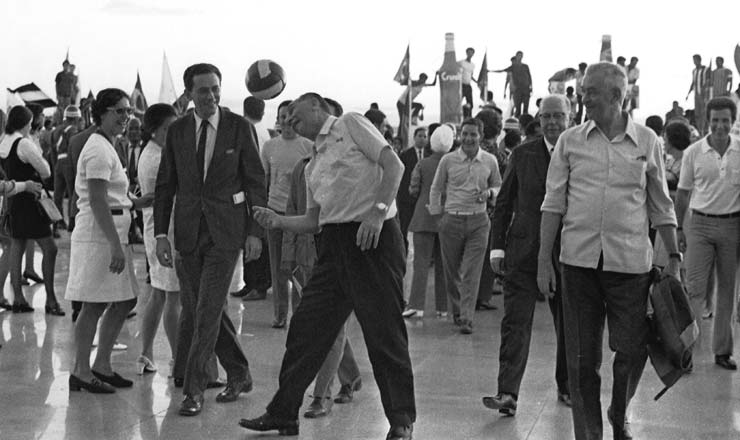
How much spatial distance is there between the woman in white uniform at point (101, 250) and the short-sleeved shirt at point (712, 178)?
13.9ft

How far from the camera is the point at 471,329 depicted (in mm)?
10398

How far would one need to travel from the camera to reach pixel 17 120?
35.6ft

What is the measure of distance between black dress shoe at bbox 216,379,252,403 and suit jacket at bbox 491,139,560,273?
5.94 ft

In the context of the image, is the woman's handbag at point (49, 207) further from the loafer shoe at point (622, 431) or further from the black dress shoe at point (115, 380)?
the loafer shoe at point (622, 431)

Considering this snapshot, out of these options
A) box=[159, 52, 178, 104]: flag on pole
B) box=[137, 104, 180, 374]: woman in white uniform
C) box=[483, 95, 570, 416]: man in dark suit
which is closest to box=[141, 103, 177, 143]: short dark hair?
box=[137, 104, 180, 374]: woman in white uniform

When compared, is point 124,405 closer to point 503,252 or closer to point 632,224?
point 503,252

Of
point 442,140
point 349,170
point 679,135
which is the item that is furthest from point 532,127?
point 349,170

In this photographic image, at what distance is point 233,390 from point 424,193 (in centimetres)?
433

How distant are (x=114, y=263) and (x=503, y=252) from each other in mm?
2459

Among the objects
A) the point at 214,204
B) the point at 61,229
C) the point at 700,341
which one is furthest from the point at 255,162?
the point at 61,229

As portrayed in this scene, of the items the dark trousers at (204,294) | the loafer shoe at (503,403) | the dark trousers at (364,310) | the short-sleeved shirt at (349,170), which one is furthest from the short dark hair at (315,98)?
the loafer shoe at (503,403)

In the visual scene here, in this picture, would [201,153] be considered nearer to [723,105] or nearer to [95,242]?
[95,242]

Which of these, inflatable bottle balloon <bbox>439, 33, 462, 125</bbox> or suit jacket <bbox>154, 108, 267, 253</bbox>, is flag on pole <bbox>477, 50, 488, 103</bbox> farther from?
suit jacket <bbox>154, 108, 267, 253</bbox>

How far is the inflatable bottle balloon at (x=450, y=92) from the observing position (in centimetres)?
2138
